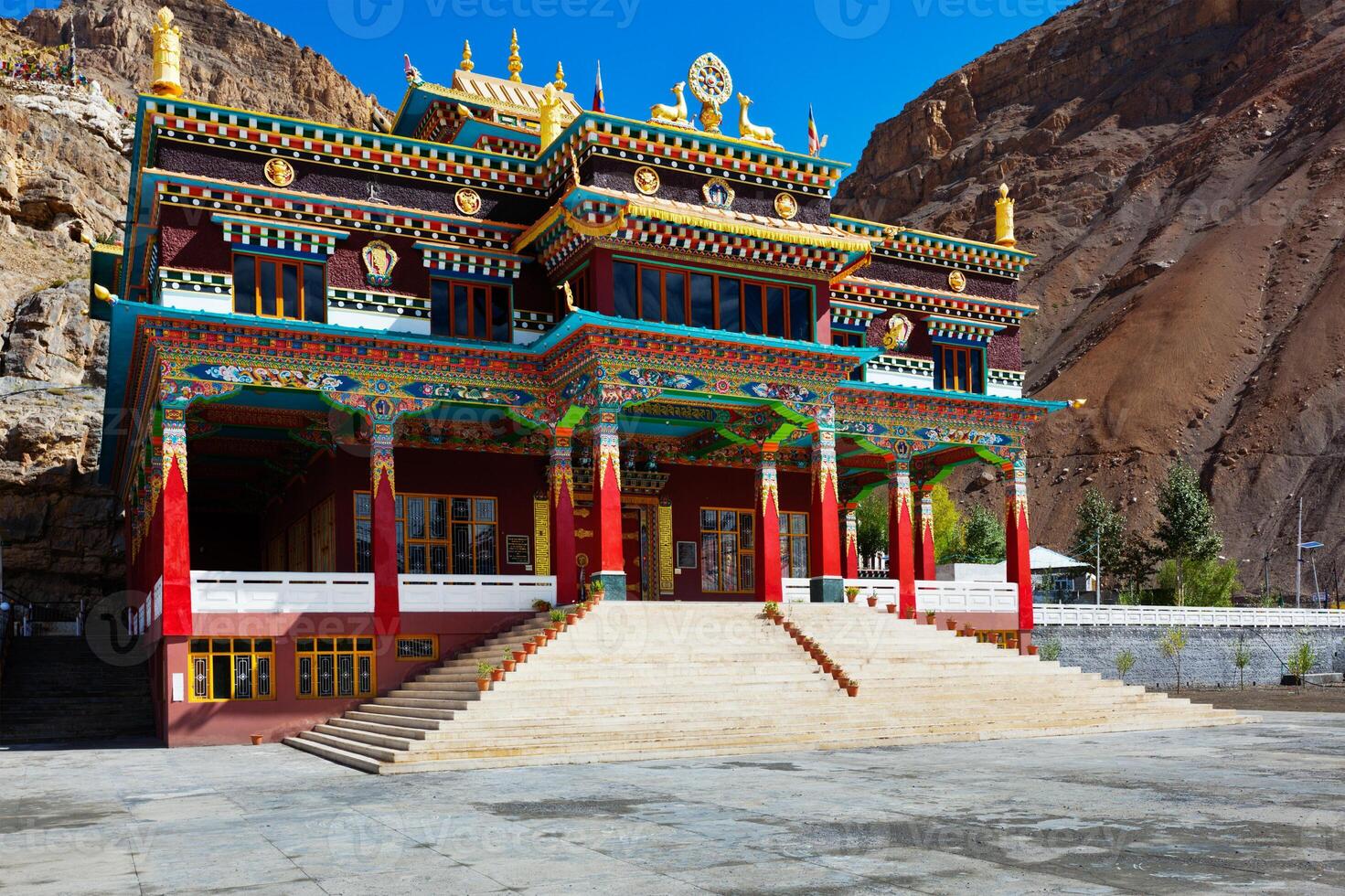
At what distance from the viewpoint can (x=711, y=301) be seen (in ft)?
97.5

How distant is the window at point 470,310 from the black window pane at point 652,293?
3.51 m

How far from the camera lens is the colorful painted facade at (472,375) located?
85.4 feet

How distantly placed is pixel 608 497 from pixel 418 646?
533 cm

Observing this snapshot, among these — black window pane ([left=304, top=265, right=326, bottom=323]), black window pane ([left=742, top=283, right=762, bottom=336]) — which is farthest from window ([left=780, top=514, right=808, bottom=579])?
black window pane ([left=304, top=265, right=326, bottom=323])

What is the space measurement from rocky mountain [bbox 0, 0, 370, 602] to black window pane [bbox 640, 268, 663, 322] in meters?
15.9

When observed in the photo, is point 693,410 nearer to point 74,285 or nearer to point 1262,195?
point 74,285

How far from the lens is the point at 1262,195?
119250 mm

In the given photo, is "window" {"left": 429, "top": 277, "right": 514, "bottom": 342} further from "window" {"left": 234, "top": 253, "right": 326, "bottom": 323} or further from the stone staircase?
the stone staircase

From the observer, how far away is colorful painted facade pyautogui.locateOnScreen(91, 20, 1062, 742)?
85.4 ft

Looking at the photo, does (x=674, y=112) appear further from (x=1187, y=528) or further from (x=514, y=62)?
(x=1187, y=528)

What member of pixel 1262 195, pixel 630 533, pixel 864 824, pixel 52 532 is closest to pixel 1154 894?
pixel 864 824

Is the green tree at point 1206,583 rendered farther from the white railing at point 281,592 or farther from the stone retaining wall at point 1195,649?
the white railing at point 281,592

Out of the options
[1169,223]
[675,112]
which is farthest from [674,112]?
[1169,223]

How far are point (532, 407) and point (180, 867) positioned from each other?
19.3 meters
